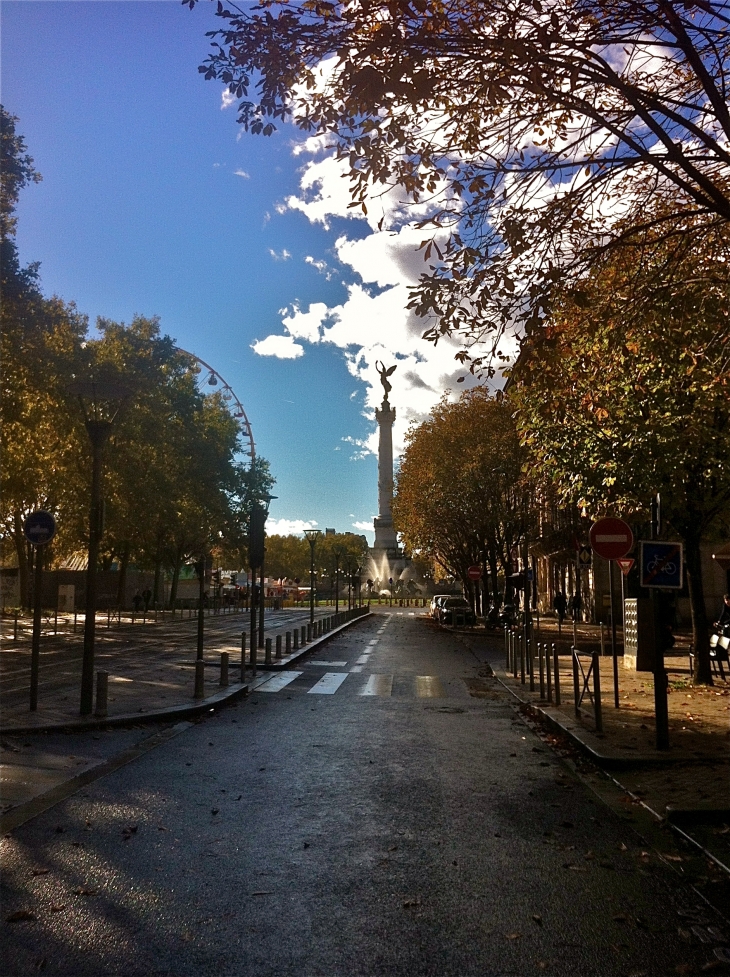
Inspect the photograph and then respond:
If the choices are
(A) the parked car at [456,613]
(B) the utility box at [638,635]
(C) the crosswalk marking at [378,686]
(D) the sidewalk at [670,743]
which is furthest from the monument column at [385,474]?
(D) the sidewalk at [670,743]

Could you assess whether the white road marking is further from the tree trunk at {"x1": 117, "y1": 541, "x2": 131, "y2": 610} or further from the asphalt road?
the tree trunk at {"x1": 117, "y1": 541, "x2": 131, "y2": 610}

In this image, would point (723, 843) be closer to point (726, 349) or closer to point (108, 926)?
point (108, 926)

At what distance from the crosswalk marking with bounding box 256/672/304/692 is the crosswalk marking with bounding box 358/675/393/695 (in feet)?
5.25

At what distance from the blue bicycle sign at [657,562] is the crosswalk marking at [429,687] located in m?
5.83

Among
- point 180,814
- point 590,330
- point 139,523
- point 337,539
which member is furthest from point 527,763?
point 337,539

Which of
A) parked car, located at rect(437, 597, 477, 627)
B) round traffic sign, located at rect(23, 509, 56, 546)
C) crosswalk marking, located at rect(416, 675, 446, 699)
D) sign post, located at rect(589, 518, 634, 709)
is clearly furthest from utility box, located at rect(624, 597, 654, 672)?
parked car, located at rect(437, 597, 477, 627)

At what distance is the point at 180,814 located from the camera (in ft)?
22.8

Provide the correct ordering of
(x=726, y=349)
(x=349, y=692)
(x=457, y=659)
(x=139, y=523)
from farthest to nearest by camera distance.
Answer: (x=139, y=523) < (x=457, y=659) < (x=349, y=692) < (x=726, y=349)

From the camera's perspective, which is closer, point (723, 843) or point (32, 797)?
point (723, 843)

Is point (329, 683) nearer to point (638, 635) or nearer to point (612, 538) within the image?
point (612, 538)

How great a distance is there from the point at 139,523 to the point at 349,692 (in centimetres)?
3608

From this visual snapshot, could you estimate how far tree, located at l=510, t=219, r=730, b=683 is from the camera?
9406mm

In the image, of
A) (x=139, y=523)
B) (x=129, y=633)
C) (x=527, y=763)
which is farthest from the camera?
(x=139, y=523)

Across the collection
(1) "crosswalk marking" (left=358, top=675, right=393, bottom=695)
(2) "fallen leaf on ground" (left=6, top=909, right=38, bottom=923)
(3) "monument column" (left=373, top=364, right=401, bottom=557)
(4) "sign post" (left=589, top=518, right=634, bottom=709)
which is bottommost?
(1) "crosswalk marking" (left=358, top=675, right=393, bottom=695)
